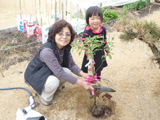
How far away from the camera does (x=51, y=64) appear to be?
1.67 metres

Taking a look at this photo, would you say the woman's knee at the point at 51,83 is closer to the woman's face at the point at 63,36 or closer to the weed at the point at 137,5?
the woman's face at the point at 63,36

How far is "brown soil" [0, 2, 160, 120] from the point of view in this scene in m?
1.86

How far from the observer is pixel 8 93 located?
2.13m

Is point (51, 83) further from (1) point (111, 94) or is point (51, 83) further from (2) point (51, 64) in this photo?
(1) point (111, 94)

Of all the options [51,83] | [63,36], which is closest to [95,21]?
[63,36]

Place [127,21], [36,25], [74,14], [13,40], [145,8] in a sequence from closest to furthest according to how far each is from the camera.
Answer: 1. [127,21]
2. [13,40]
3. [36,25]
4. [74,14]
5. [145,8]

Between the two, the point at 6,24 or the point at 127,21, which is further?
the point at 6,24

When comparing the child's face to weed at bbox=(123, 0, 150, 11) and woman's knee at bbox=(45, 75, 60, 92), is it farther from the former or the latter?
weed at bbox=(123, 0, 150, 11)

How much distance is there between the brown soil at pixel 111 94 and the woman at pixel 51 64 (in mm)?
281

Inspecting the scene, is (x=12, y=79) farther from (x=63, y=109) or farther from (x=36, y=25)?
(x=36, y=25)

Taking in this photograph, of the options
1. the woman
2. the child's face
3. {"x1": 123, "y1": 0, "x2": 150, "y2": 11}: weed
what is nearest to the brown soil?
the woman

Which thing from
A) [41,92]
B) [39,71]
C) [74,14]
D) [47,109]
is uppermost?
[74,14]

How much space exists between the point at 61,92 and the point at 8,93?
0.74m

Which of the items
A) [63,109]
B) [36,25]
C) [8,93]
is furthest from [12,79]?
[36,25]
